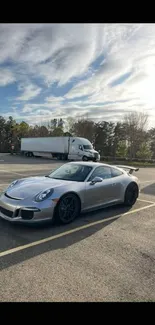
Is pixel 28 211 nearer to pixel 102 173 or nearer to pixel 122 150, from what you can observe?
pixel 102 173

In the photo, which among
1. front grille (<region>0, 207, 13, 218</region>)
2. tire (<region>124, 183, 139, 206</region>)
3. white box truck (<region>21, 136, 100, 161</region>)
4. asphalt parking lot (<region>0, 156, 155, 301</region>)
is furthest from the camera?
white box truck (<region>21, 136, 100, 161</region>)

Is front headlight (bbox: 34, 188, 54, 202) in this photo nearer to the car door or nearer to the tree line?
the car door

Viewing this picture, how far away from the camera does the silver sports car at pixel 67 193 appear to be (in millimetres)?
4375

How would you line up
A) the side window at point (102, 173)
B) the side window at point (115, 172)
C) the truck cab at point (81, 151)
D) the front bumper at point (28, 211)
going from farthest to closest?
the truck cab at point (81, 151) → the side window at point (115, 172) → the side window at point (102, 173) → the front bumper at point (28, 211)

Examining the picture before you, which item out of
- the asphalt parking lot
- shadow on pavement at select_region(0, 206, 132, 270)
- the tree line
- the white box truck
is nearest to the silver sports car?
shadow on pavement at select_region(0, 206, 132, 270)

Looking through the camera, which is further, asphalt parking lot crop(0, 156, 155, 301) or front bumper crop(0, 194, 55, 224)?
front bumper crop(0, 194, 55, 224)

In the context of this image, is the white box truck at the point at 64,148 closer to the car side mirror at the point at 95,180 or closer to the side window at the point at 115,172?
the side window at the point at 115,172

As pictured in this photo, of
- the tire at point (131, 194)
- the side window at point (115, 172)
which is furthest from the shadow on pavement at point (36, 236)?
the side window at point (115, 172)

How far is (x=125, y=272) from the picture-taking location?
10.0ft

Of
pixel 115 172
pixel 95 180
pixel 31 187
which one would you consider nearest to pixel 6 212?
pixel 31 187

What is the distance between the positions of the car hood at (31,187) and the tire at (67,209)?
0.33 m

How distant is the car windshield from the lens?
5.42 meters
